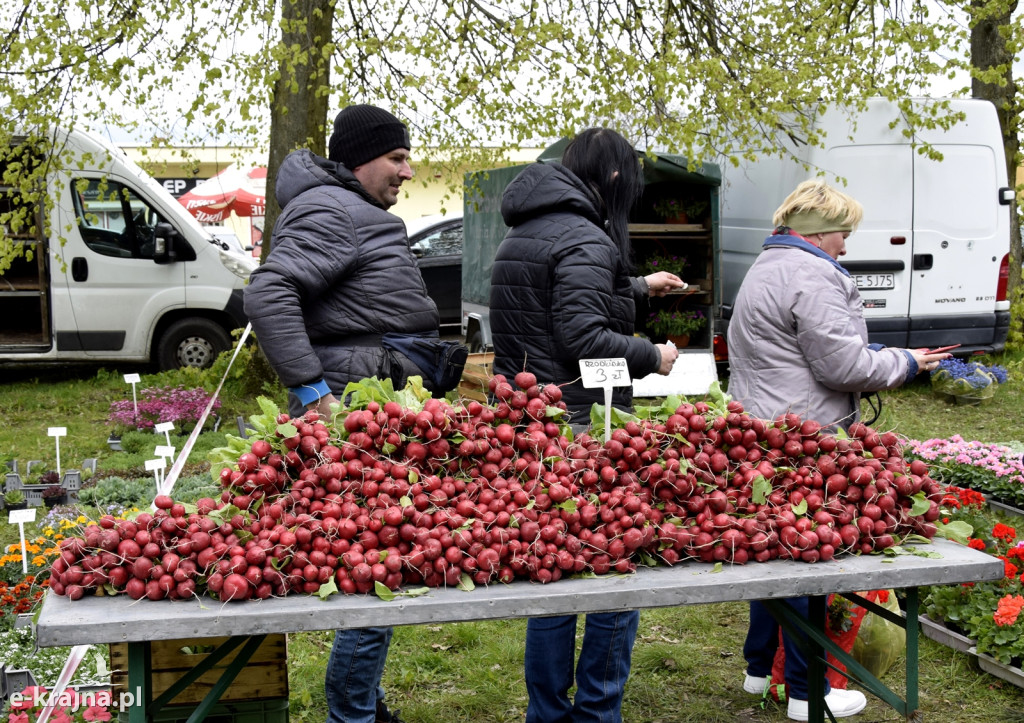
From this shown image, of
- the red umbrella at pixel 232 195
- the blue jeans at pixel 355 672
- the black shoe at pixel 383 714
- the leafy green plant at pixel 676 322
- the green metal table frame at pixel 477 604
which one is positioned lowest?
the black shoe at pixel 383 714

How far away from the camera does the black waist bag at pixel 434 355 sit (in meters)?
2.83

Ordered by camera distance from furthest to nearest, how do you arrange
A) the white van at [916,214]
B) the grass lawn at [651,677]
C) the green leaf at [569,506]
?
1. the white van at [916,214]
2. the grass lawn at [651,677]
3. the green leaf at [569,506]

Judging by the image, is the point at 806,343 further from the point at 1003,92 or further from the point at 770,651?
the point at 1003,92

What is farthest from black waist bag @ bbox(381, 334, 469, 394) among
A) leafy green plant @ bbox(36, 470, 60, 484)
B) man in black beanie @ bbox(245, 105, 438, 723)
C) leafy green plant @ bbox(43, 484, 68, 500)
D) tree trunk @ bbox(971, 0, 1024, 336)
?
tree trunk @ bbox(971, 0, 1024, 336)

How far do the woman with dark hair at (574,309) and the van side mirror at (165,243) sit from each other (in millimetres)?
6733

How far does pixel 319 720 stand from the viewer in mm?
3391

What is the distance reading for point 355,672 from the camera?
2.67 meters

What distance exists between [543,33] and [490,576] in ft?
16.1

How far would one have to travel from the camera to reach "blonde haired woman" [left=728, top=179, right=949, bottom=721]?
2.89 m

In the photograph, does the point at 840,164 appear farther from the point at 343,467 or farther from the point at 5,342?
the point at 5,342

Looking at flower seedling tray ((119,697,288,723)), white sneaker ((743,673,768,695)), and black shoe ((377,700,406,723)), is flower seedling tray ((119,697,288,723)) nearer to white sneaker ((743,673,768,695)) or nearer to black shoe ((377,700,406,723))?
black shoe ((377,700,406,723))

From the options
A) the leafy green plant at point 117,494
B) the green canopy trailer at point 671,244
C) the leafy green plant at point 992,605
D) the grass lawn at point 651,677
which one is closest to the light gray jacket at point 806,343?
the grass lawn at point 651,677

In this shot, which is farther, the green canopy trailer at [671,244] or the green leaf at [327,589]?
the green canopy trailer at [671,244]

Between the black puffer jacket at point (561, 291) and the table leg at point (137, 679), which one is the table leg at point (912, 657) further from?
the table leg at point (137, 679)
